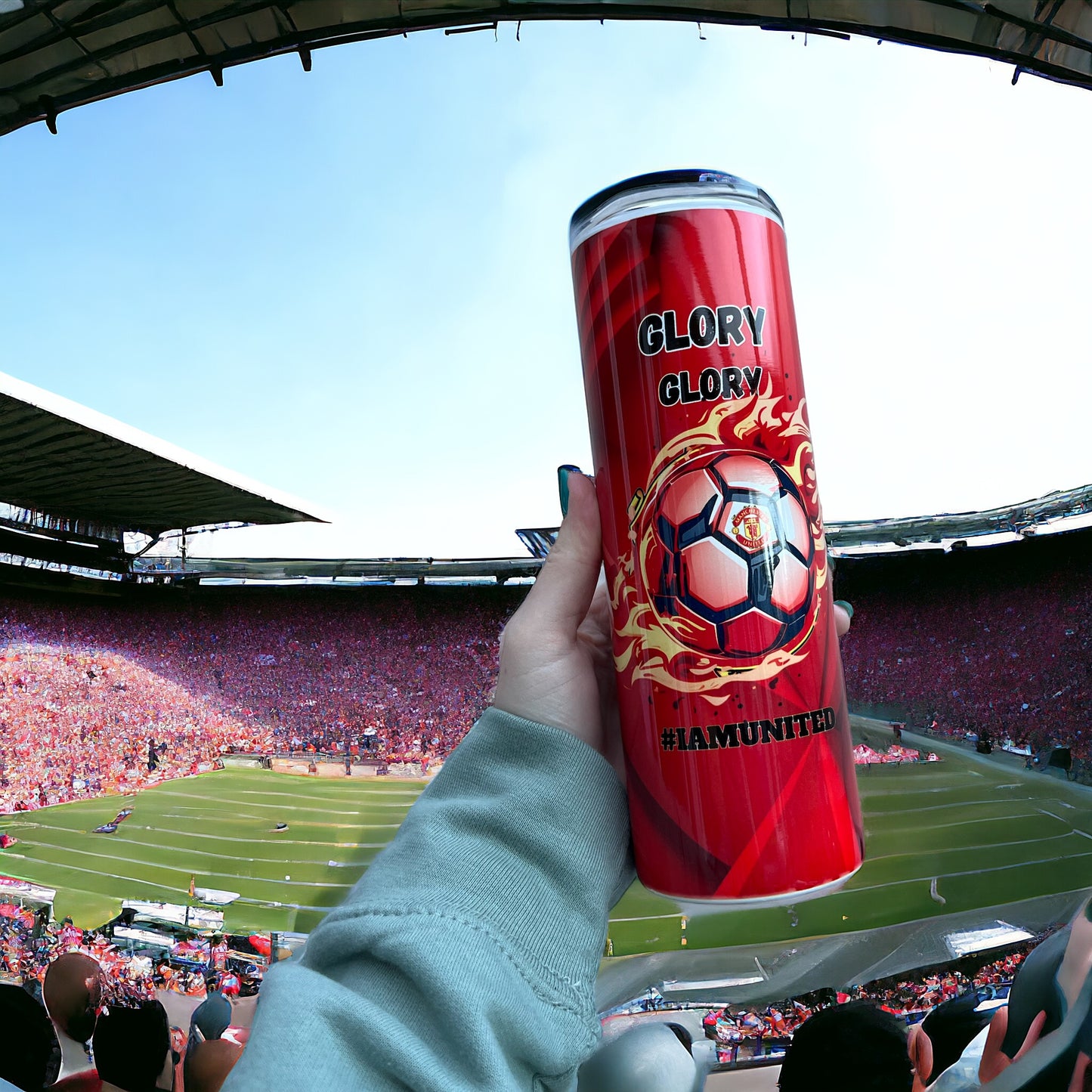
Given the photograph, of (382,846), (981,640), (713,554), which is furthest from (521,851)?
(981,640)

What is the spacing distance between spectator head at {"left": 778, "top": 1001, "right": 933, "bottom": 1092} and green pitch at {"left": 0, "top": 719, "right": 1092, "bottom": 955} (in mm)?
6611

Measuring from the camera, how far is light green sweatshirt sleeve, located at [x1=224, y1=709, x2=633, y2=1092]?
2.47 ft

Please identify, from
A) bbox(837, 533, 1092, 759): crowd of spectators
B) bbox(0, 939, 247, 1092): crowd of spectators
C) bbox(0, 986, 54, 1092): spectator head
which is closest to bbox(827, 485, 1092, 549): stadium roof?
bbox(837, 533, 1092, 759): crowd of spectators

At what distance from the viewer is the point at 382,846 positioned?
12.4 meters

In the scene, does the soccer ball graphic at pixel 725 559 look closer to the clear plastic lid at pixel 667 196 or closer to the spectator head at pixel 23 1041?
the clear plastic lid at pixel 667 196

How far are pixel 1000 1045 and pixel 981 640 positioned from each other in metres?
16.8

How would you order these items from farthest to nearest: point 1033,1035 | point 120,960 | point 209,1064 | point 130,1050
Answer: point 120,960, point 209,1064, point 130,1050, point 1033,1035

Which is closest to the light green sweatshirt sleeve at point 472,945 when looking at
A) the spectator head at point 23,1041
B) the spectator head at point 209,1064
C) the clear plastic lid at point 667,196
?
the clear plastic lid at point 667,196

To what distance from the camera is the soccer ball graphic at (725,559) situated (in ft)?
3.57

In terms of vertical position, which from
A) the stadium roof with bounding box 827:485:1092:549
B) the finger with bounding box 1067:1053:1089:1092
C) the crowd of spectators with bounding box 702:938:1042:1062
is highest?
the stadium roof with bounding box 827:485:1092:549

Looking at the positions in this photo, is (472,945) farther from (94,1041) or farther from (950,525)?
(950,525)

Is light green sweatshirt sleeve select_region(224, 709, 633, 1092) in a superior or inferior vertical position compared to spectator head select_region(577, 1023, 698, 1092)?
superior

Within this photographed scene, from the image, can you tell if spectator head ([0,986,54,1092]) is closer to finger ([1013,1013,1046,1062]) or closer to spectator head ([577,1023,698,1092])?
spectator head ([577,1023,698,1092])

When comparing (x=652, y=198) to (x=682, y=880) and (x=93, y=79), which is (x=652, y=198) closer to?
(x=682, y=880)
